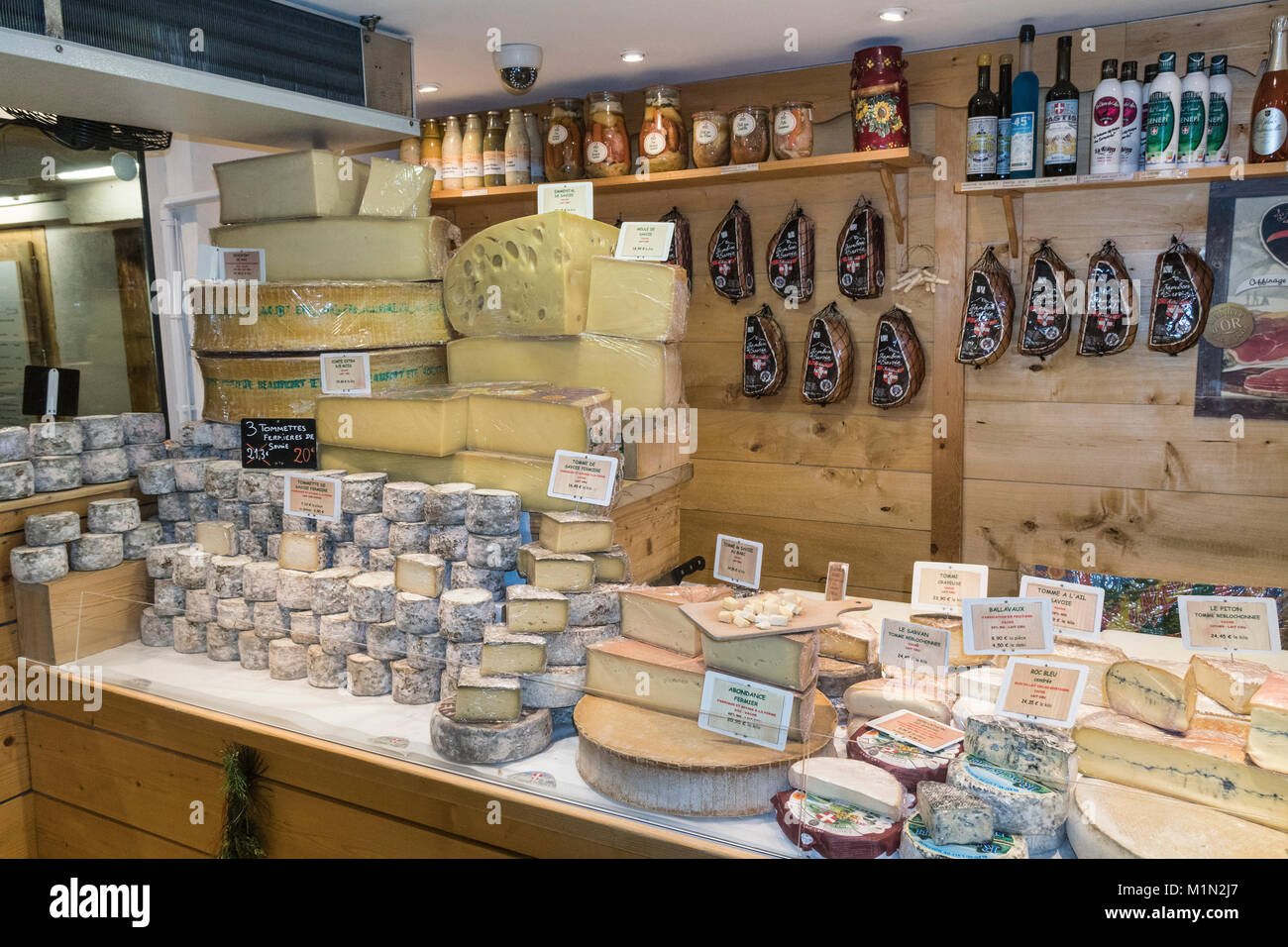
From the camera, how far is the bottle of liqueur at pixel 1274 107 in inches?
108

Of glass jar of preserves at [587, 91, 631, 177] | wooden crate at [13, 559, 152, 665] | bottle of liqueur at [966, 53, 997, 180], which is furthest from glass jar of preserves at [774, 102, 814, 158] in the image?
wooden crate at [13, 559, 152, 665]

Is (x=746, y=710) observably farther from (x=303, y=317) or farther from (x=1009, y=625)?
(x=303, y=317)

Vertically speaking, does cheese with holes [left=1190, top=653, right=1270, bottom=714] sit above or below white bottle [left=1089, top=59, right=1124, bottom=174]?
below

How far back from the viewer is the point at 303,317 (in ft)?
7.79

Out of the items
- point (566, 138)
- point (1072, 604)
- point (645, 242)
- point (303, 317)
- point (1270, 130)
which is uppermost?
point (566, 138)

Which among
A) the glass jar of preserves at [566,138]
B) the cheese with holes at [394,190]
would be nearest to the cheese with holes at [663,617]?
the cheese with holes at [394,190]

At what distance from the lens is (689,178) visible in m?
3.50

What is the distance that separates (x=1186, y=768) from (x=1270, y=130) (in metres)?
2.23

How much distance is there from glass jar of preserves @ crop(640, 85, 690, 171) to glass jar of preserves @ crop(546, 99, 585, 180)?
0.30m

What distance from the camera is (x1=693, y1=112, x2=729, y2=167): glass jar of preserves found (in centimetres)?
350

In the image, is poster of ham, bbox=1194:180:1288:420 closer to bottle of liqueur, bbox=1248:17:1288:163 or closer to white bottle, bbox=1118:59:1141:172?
bottle of liqueur, bbox=1248:17:1288:163

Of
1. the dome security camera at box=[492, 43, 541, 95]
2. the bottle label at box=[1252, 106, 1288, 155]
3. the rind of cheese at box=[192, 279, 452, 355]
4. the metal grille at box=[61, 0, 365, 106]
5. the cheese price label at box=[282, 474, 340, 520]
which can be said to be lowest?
the cheese price label at box=[282, 474, 340, 520]

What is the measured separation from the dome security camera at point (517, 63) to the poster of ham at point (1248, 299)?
226cm

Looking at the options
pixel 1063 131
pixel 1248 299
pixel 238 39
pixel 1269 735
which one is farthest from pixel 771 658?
pixel 1248 299
